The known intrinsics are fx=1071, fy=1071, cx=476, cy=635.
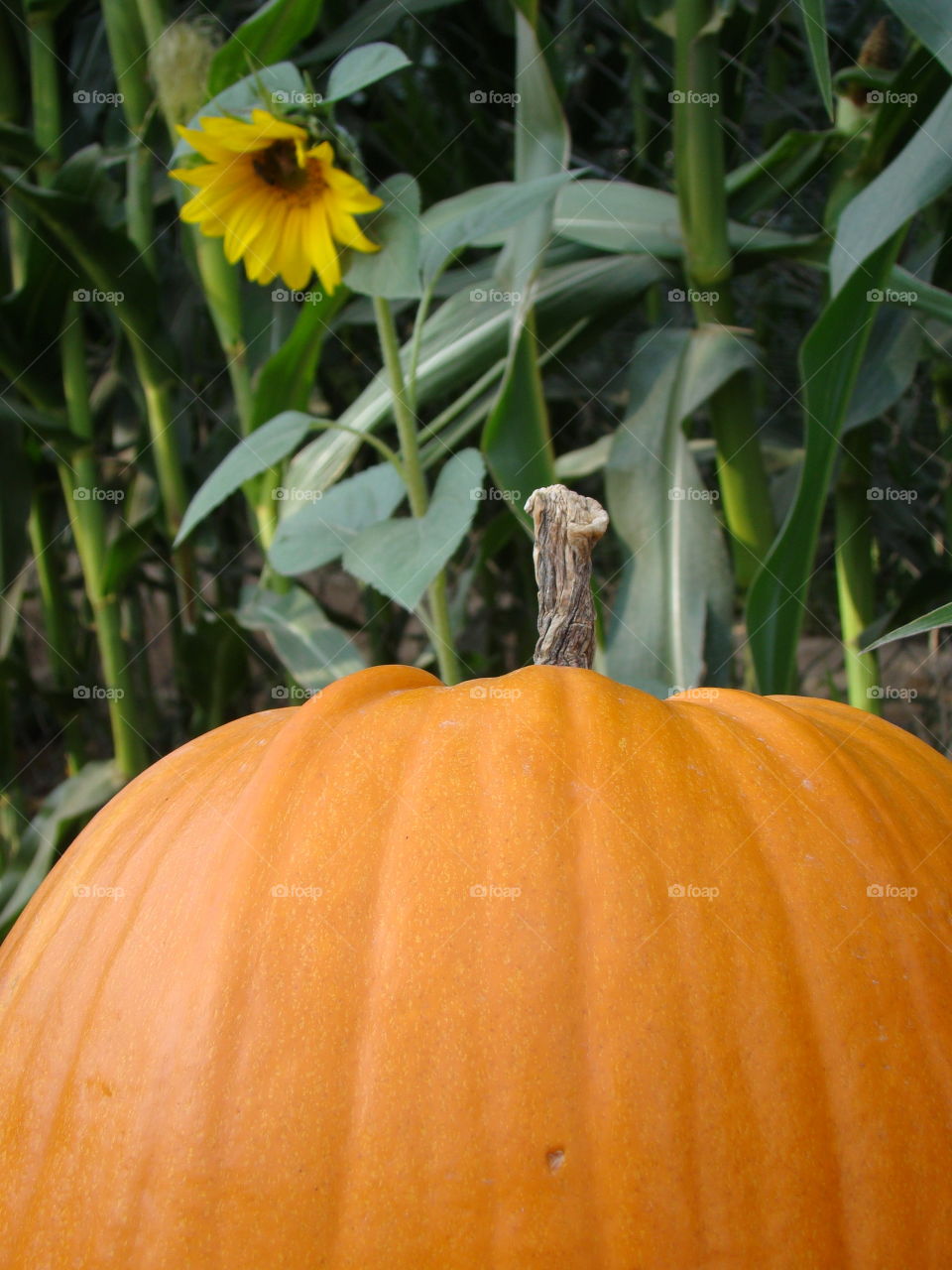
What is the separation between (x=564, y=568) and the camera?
24.5 inches

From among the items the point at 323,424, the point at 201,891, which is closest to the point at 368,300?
the point at 323,424

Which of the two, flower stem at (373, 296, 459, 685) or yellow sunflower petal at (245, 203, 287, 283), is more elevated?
yellow sunflower petal at (245, 203, 287, 283)

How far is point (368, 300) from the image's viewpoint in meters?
1.23

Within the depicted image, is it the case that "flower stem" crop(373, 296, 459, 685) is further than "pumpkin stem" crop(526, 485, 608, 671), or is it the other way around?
"flower stem" crop(373, 296, 459, 685)

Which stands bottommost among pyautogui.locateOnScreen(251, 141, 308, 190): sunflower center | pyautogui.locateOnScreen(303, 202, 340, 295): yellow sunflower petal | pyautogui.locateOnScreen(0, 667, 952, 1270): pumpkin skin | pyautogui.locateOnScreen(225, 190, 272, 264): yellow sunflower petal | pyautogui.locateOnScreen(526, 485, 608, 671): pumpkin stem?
pyautogui.locateOnScreen(0, 667, 952, 1270): pumpkin skin

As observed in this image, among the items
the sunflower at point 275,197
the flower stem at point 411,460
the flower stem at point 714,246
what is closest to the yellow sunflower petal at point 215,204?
the sunflower at point 275,197

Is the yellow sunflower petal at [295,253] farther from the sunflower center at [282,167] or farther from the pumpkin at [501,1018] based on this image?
the pumpkin at [501,1018]

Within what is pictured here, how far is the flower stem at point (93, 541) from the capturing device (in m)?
1.31

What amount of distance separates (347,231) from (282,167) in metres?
0.09

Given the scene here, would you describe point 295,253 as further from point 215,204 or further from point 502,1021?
point 502,1021

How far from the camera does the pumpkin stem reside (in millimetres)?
613

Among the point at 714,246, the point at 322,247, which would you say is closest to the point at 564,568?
the point at 322,247

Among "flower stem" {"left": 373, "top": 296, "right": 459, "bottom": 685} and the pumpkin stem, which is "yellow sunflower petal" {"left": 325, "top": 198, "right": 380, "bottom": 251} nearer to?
"flower stem" {"left": 373, "top": 296, "right": 459, "bottom": 685}

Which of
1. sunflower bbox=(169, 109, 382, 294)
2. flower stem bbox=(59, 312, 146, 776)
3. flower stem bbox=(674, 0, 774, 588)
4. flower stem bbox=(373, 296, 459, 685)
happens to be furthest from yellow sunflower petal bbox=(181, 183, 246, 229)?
flower stem bbox=(59, 312, 146, 776)
